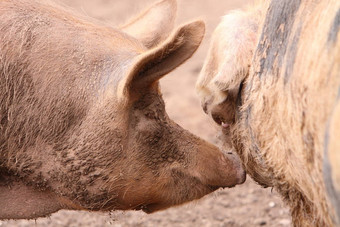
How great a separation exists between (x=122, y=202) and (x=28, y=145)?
476 mm

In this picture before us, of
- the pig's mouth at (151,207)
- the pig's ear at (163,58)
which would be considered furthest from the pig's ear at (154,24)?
the pig's mouth at (151,207)

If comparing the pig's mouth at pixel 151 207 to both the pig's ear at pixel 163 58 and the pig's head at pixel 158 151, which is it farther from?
the pig's ear at pixel 163 58

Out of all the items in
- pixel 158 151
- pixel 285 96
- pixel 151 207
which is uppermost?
pixel 285 96

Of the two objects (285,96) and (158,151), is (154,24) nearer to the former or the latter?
(158,151)

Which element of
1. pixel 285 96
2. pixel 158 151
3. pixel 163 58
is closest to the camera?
pixel 285 96

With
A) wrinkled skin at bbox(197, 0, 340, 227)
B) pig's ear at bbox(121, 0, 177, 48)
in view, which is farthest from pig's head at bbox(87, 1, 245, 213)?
pig's ear at bbox(121, 0, 177, 48)

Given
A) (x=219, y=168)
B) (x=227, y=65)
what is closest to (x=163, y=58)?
(x=227, y=65)

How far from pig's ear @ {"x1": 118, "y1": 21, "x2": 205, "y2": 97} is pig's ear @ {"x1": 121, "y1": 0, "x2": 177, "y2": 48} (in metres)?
0.60

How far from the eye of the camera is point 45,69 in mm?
2852

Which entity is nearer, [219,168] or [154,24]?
[219,168]

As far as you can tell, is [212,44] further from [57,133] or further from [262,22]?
[57,133]

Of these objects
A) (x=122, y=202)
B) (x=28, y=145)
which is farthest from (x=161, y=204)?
(x=28, y=145)

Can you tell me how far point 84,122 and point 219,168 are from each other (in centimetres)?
65

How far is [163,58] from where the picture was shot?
273 centimetres
